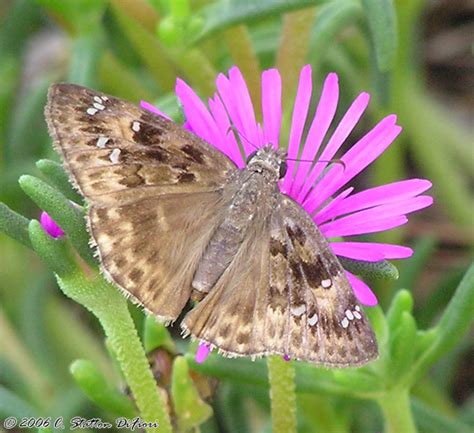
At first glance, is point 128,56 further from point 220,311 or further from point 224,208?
point 220,311

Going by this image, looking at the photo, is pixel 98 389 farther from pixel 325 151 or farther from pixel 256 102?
pixel 256 102

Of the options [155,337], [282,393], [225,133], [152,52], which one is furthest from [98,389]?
[152,52]

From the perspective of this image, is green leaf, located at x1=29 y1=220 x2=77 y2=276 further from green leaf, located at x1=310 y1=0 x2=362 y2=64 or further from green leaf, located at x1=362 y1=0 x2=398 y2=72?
green leaf, located at x1=310 y1=0 x2=362 y2=64

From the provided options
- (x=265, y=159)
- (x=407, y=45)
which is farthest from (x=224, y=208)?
(x=407, y=45)

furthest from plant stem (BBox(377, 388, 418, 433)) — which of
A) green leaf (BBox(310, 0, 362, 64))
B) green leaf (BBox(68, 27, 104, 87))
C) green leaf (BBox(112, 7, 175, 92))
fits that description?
green leaf (BBox(112, 7, 175, 92))

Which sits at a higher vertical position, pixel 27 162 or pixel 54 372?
pixel 27 162

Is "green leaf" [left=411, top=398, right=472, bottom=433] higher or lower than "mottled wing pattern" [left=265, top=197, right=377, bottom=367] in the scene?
lower

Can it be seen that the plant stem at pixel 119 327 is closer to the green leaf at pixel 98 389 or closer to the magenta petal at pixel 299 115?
the green leaf at pixel 98 389
